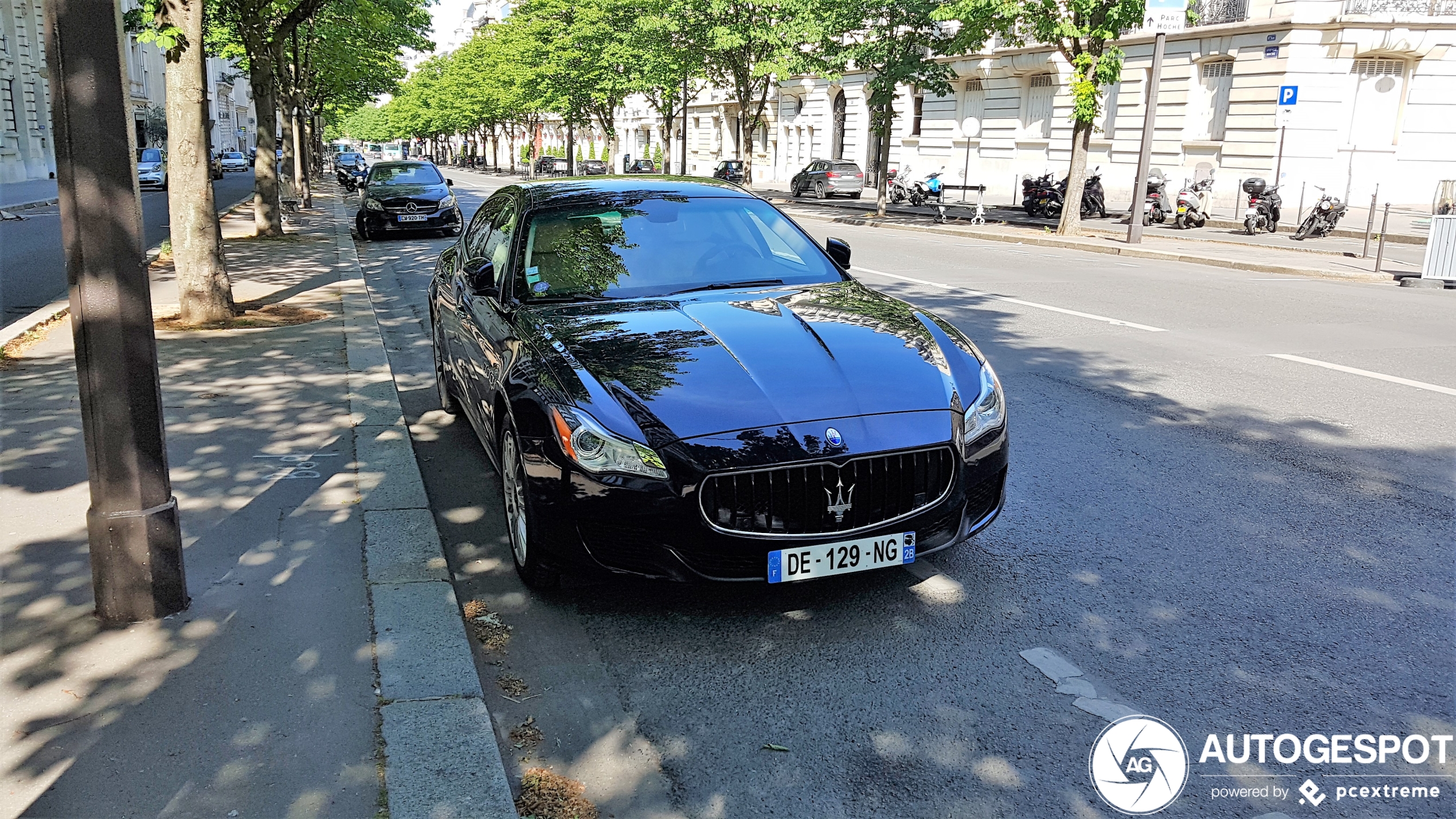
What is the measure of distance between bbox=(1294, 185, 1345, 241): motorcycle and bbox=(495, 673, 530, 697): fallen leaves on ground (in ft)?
78.9

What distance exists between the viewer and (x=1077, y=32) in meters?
21.5

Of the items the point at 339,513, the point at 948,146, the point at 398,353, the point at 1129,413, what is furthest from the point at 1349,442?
the point at 948,146

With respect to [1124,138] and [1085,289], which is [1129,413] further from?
[1124,138]

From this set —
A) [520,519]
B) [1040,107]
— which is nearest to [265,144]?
[520,519]

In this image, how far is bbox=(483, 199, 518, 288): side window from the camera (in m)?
5.39

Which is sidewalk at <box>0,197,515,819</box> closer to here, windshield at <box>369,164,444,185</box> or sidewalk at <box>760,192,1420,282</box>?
sidewalk at <box>760,192,1420,282</box>

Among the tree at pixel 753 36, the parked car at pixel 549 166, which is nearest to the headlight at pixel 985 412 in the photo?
the tree at pixel 753 36

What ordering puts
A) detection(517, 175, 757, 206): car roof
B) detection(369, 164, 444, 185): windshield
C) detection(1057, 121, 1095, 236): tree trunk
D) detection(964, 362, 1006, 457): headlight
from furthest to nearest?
1. detection(1057, 121, 1095, 236): tree trunk
2. detection(369, 164, 444, 185): windshield
3. detection(517, 175, 757, 206): car roof
4. detection(964, 362, 1006, 457): headlight

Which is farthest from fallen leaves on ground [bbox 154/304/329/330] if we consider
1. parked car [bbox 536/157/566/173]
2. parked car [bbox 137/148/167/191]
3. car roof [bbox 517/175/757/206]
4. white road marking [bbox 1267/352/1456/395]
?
parked car [bbox 536/157/566/173]

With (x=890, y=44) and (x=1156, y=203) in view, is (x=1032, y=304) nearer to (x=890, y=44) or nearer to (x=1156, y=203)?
(x=1156, y=203)

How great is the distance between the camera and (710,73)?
43.4 m

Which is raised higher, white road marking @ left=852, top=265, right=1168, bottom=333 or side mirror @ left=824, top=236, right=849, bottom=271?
side mirror @ left=824, top=236, right=849, bottom=271

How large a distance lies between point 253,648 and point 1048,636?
2.77 meters

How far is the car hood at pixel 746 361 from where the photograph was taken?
3.88m
